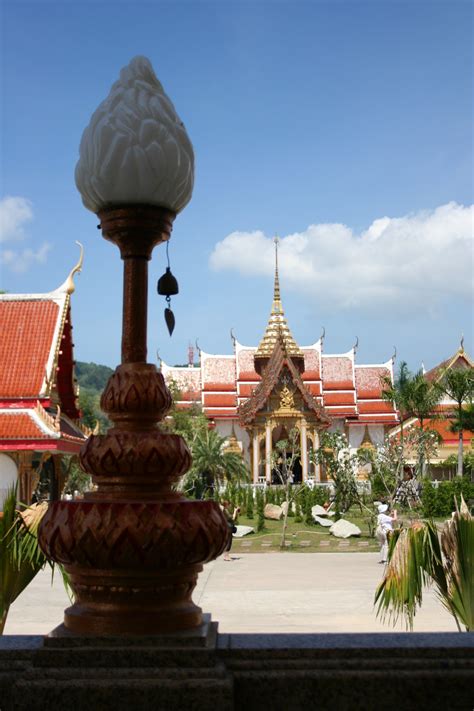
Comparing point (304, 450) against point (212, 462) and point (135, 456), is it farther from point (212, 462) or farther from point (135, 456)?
point (135, 456)

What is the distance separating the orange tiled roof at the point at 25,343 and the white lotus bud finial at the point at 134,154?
638 inches

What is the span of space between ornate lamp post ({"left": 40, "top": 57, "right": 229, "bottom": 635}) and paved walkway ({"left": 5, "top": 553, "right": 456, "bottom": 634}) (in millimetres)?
6272

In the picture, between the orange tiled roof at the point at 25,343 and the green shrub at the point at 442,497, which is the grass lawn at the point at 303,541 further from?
the orange tiled roof at the point at 25,343

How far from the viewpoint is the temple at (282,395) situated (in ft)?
127

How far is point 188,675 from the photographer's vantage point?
2684mm

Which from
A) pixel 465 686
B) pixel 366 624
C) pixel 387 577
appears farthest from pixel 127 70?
pixel 366 624

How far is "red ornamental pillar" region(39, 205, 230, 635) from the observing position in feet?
9.32

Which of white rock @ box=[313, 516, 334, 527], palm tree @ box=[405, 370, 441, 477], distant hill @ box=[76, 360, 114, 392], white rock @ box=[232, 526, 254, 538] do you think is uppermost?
distant hill @ box=[76, 360, 114, 392]

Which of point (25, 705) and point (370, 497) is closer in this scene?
point (25, 705)

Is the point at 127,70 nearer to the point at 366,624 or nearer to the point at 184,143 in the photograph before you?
the point at 184,143

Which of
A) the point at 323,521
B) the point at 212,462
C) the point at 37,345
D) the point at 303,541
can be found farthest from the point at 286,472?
the point at 37,345

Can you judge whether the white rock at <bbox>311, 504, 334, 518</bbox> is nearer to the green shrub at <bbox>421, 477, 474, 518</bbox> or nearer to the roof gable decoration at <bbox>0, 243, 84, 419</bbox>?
the green shrub at <bbox>421, 477, 474, 518</bbox>

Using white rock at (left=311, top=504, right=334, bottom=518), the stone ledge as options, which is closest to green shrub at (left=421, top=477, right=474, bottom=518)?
white rock at (left=311, top=504, right=334, bottom=518)

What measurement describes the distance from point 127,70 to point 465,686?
2768 mm
